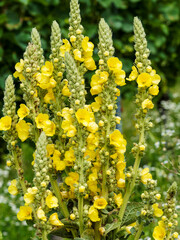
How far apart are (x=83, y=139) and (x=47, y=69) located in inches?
12.6

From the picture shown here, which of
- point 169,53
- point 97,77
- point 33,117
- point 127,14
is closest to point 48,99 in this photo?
point 33,117

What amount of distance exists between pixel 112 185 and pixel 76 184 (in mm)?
162

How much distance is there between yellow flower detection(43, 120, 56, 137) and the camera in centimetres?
147

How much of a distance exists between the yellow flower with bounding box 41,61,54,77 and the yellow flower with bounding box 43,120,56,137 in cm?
19

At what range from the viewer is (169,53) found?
17.4 feet

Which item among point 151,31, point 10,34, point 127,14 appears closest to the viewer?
point 10,34

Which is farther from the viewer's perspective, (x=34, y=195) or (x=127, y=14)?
(x=127, y=14)

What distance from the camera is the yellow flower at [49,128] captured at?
147cm

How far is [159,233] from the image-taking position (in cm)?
157

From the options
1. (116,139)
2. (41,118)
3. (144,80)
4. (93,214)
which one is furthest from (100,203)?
(144,80)

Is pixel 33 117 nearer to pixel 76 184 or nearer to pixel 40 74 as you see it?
pixel 40 74

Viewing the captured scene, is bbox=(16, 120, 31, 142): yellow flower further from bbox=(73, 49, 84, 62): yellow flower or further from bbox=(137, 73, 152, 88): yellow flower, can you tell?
bbox=(137, 73, 152, 88): yellow flower

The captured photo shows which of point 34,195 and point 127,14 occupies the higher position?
point 127,14

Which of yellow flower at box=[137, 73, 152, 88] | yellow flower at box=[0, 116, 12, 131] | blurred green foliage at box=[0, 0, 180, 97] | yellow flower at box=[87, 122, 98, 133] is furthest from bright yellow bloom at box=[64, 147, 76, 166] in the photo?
blurred green foliage at box=[0, 0, 180, 97]
